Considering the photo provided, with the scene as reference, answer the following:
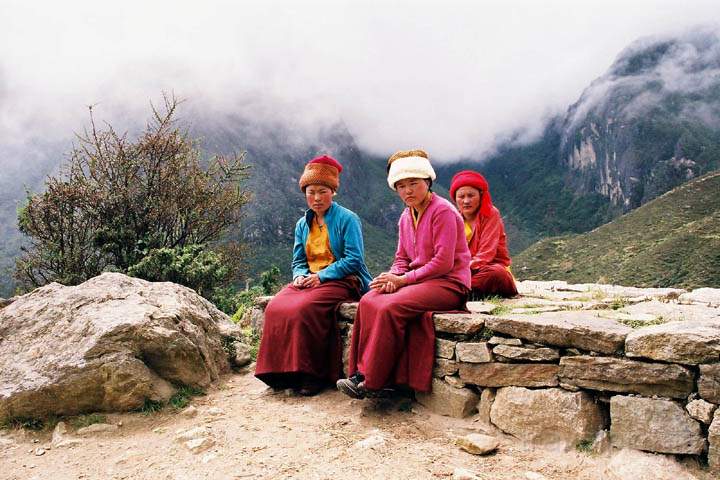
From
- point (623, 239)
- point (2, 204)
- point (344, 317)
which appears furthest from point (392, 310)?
point (623, 239)

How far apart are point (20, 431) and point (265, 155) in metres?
86.6

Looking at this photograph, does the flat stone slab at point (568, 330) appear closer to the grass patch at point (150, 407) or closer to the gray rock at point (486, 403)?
the gray rock at point (486, 403)

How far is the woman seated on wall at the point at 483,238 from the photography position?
5520 millimetres

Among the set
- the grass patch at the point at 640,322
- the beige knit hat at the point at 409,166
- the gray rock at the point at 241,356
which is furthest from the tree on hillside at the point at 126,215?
the grass patch at the point at 640,322

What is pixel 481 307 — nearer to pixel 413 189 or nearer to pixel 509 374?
pixel 509 374

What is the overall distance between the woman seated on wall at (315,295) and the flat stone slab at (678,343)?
244 centimetres

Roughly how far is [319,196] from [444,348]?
6.10ft

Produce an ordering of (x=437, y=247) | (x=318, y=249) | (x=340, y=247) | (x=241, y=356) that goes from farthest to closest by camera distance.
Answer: (x=241, y=356)
(x=318, y=249)
(x=340, y=247)
(x=437, y=247)

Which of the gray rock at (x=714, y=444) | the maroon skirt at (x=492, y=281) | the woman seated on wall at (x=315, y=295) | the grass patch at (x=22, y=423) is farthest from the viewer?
the maroon skirt at (x=492, y=281)

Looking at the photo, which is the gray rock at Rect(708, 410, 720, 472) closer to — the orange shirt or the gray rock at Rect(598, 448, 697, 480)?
the gray rock at Rect(598, 448, 697, 480)

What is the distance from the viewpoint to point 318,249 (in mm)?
4996

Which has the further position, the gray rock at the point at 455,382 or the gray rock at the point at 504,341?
the gray rock at the point at 455,382

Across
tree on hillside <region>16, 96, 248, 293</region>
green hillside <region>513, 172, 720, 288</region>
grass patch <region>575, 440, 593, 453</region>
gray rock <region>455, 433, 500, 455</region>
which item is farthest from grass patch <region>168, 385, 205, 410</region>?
green hillside <region>513, 172, 720, 288</region>

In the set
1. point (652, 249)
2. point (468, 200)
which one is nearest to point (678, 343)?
point (468, 200)
